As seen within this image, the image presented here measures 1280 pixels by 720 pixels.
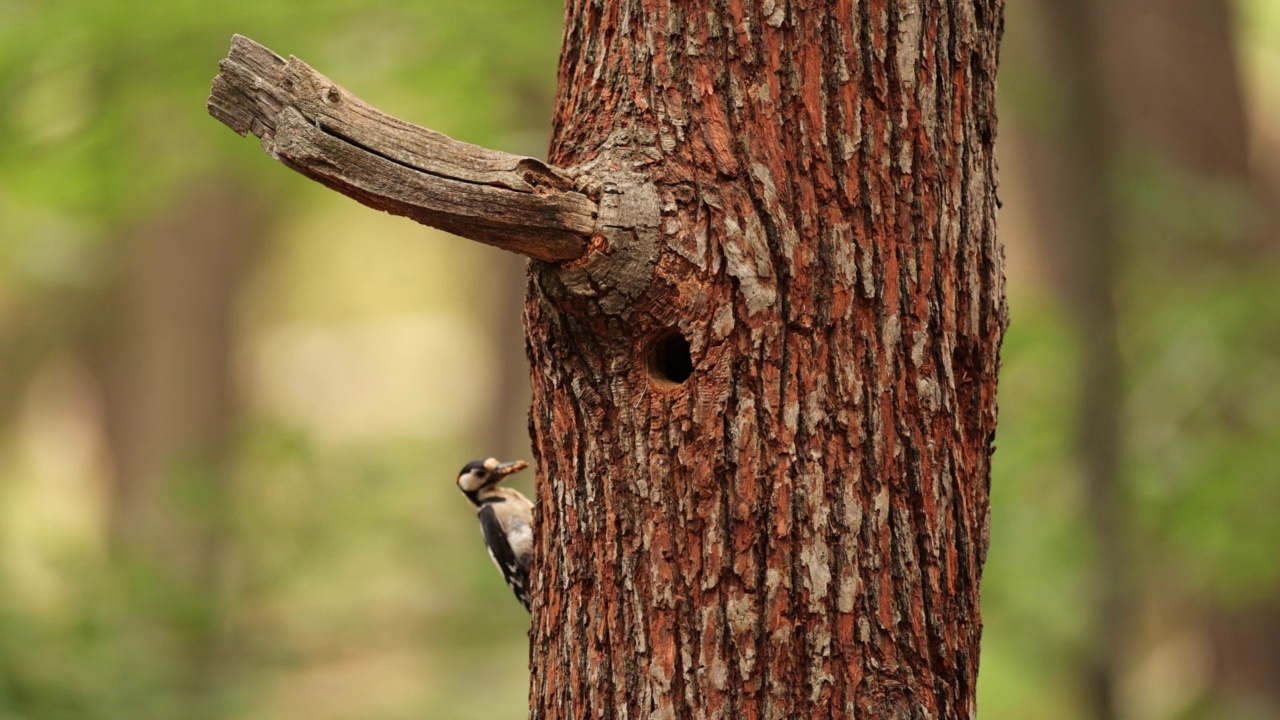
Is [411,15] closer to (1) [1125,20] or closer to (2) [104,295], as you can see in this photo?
(1) [1125,20]

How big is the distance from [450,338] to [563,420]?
30058 mm

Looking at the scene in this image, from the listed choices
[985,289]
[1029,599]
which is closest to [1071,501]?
[1029,599]

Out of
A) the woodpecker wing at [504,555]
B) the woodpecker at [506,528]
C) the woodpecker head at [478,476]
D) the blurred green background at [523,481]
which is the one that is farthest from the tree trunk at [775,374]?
the blurred green background at [523,481]

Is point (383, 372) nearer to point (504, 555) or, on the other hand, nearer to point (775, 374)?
point (504, 555)

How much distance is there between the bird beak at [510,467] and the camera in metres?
4.16

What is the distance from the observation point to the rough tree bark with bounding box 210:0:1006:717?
87.9 inches

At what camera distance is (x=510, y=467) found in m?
4.39

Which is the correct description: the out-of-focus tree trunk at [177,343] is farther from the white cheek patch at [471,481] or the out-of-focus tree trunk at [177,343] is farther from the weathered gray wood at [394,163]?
the weathered gray wood at [394,163]

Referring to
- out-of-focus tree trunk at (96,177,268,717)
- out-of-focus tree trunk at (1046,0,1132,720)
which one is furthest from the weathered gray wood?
out-of-focus tree trunk at (96,177,268,717)

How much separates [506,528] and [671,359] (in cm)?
257

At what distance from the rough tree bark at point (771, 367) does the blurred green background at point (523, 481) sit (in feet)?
13.1

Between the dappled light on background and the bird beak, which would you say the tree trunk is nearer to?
the bird beak

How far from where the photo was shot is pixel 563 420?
2385 millimetres

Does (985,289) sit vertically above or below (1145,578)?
below
